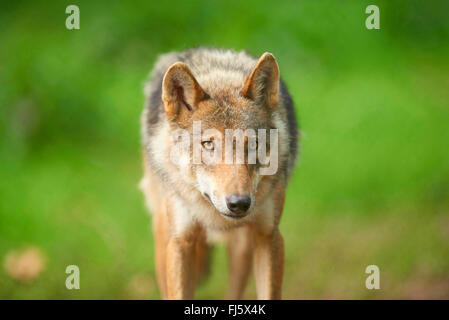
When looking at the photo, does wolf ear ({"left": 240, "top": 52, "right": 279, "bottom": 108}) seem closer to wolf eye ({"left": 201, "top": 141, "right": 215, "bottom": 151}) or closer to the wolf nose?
wolf eye ({"left": 201, "top": 141, "right": 215, "bottom": 151})

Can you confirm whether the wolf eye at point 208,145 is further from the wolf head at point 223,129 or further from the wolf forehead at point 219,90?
the wolf forehead at point 219,90

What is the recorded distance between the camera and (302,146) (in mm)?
8484

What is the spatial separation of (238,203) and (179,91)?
3.40 ft

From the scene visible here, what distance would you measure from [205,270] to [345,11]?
5692mm

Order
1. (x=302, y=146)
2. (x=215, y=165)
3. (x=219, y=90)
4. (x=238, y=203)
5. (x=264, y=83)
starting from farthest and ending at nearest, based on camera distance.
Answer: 1. (x=302, y=146)
2. (x=219, y=90)
3. (x=264, y=83)
4. (x=215, y=165)
5. (x=238, y=203)

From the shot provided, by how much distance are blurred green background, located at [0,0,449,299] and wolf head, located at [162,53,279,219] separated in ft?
11.8

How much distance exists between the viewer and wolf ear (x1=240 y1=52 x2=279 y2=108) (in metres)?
4.21

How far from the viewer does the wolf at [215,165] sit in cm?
412

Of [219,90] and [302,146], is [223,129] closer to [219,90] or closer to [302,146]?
[219,90]

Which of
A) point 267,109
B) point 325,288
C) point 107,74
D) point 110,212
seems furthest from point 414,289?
point 107,74

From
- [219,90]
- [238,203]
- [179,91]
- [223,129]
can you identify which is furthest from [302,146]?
[238,203]

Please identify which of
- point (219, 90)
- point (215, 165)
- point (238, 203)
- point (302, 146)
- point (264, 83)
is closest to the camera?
point (238, 203)

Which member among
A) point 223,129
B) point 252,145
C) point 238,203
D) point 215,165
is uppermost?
point 223,129

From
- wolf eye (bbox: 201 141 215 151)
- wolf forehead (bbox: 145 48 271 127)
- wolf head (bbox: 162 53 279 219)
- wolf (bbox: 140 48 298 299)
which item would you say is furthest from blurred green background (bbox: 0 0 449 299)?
wolf eye (bbox: 201 141 215 151)
